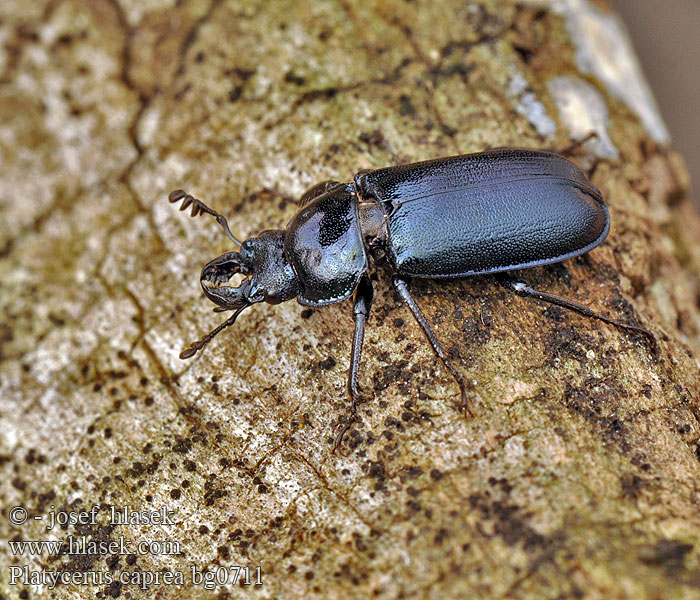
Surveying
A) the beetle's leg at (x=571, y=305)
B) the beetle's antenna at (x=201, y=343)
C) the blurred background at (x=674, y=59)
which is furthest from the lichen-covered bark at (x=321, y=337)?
the blurred background at (x=674, y=59)

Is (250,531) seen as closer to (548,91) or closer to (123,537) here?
(123,537)

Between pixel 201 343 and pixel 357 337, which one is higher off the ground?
pixel 201 343

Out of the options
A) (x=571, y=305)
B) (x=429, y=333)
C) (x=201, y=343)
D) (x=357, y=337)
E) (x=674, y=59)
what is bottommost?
(x=674, y=59)

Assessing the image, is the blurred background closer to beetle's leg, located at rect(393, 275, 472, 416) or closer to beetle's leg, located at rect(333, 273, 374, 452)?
beetle's leg, located at rect(393, 275, 472, 416)

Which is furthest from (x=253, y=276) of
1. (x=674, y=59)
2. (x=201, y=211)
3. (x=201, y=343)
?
(x=674, y=59)

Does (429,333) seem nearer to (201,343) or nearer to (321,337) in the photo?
(321,337)

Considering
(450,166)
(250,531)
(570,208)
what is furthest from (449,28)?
(250,531)

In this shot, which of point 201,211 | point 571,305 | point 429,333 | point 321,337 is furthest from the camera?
point 201,211

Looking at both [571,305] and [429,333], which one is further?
[571,305]
